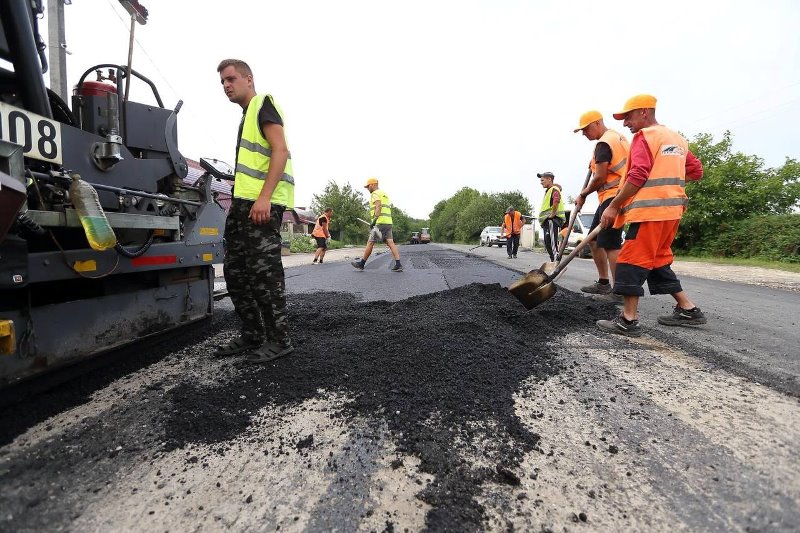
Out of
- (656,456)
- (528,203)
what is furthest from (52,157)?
(528,203)

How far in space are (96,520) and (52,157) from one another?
5.78 ft

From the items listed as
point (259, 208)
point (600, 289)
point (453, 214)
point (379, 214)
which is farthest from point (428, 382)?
point (453, 214)

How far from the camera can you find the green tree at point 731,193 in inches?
630

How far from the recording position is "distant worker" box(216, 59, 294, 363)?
2.61 meters

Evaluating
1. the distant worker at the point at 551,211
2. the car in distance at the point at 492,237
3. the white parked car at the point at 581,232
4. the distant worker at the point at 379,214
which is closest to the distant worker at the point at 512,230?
the white parked car at the point at 581,232

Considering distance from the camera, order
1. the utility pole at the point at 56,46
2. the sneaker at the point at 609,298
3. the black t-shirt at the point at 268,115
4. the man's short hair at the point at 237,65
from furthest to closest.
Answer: the utility pole at the point at 56,46 < the sneaker at the point at 609,298 < the man's short hair at the point at 237,65 < the black t-shirt at the point at 268,115

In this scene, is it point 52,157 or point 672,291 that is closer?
point 52,157

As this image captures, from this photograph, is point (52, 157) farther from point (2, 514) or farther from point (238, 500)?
point (238, 500)

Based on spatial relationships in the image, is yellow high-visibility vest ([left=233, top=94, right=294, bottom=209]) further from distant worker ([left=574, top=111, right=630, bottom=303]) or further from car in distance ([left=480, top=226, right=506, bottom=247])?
car in distance ([left=480, top=226, right=506, bottom=247])

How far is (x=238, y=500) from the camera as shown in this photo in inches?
54.2

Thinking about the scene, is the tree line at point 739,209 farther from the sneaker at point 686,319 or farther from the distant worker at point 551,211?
the sneaker at point 686,319

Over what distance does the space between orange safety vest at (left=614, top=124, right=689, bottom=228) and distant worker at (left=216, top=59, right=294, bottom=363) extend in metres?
2.75

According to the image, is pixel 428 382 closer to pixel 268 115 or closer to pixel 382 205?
pixel 268 115

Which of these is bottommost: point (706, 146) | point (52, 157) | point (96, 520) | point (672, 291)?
point (96, 520)
